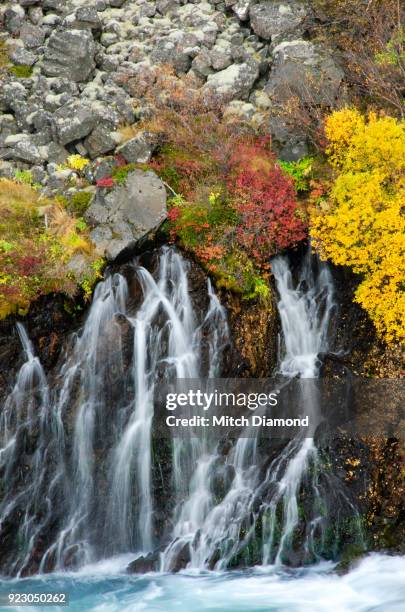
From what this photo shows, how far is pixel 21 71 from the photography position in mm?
17250

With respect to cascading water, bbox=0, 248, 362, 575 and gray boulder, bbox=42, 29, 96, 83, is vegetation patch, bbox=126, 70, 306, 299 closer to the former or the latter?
cascading water, bbox=0, 248, 362, 575

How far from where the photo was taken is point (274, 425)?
1233 cm

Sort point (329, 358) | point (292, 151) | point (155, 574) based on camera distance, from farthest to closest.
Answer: point (292, 151) < point (329, 358) < point (155, 574)

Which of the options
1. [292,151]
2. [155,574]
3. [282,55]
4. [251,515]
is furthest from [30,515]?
[282,55]

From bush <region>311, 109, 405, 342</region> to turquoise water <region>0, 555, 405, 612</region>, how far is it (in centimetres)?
468

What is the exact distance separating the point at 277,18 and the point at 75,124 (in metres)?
7.09

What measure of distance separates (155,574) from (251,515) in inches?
83.4

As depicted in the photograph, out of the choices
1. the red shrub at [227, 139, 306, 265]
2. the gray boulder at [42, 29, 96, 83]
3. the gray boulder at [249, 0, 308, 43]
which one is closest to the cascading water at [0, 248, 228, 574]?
A: the red shrub at [227, 139, 306, 265]

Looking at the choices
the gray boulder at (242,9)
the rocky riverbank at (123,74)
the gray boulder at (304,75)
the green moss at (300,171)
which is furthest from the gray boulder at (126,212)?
the gray boulder at (242,9)

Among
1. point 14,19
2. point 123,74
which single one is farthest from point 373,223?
point 14,19

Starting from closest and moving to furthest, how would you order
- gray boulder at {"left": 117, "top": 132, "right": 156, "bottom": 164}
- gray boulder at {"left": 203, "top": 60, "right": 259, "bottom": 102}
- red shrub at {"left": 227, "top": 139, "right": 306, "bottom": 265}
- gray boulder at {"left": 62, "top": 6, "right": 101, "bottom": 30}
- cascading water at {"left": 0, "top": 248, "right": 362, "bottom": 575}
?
cascading water at {"left": 0, "top": 248, "right": 362, "bottom": 575}, red shrub at {"left": 227, "top": 139, "right": 306, "bottom": 265}, gray boulder at {"left": 117, "top": 132, "right": 156, "bottom": 164}, gray boulder at {"left": 203, "top": 60, "right": 259, "bottom": 102}, gray boulder at {"left": 62, "top": 6, "right": 101, "bottom": 30}

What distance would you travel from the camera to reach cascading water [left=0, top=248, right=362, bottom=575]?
11352 millimetres

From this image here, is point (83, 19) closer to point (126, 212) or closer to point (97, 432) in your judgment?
point (126, 212)

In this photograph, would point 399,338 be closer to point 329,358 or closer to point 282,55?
point 329,358
